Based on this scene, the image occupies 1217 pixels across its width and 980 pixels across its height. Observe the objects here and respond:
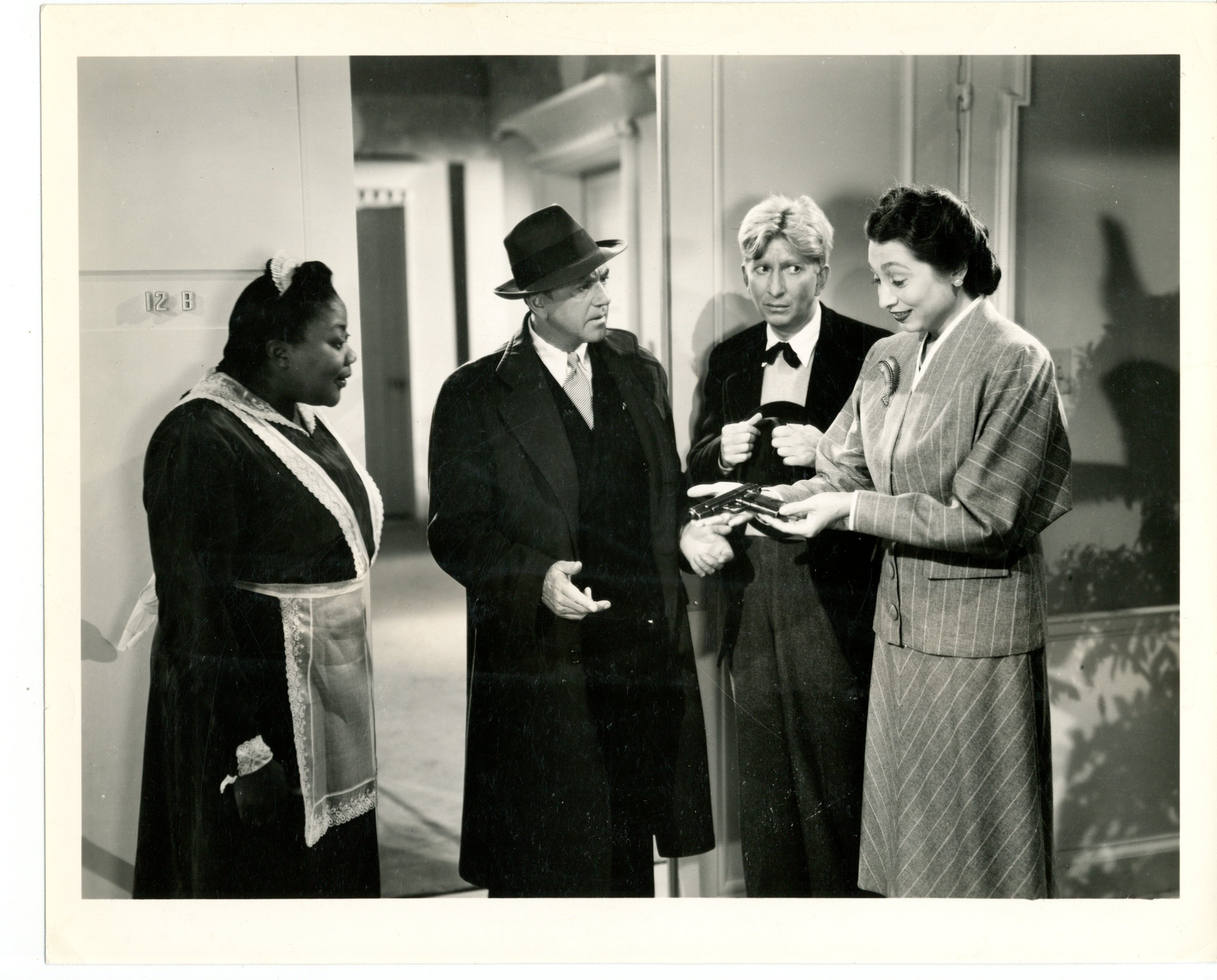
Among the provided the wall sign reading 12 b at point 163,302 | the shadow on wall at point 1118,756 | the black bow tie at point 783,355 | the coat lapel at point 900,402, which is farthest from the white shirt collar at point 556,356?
the shadow on wall at point 1118,756

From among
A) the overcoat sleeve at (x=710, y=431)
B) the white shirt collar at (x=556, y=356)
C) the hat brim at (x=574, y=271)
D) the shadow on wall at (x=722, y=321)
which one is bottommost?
the overcoat sleeve at (x=710, y=431)

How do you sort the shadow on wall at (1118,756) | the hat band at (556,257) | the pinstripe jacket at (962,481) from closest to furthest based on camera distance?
the pinstripe jacket at (962,481) → the hat band at (556,257) → the shadow on wall at (1118,756)

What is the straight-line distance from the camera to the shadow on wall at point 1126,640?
2064mm

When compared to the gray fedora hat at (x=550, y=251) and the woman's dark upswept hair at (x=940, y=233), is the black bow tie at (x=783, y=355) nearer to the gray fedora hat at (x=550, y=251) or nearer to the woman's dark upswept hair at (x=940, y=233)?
the woman's dark upswept hair at (x=940, y=233)

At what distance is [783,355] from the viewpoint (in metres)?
2.03

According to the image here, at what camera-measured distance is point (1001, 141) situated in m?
2.02

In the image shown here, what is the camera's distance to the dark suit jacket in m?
2.02

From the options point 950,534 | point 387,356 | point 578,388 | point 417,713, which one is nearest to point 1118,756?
point 950,534

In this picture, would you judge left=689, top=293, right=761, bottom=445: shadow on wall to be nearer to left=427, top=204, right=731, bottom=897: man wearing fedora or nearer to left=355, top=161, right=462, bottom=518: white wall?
left=427, top=204, right=731, bottom=897: man wearing fedora

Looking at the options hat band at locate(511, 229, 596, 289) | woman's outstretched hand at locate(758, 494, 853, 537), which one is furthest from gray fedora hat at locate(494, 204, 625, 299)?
woman's outstretched hand at locate(758, 494, 853, 537)

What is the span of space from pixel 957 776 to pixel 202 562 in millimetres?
1607

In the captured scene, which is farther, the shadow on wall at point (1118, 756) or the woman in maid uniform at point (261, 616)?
the shadow on wall at point (1118, 756)

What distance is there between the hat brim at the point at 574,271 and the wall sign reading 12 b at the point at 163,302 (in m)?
0.63
